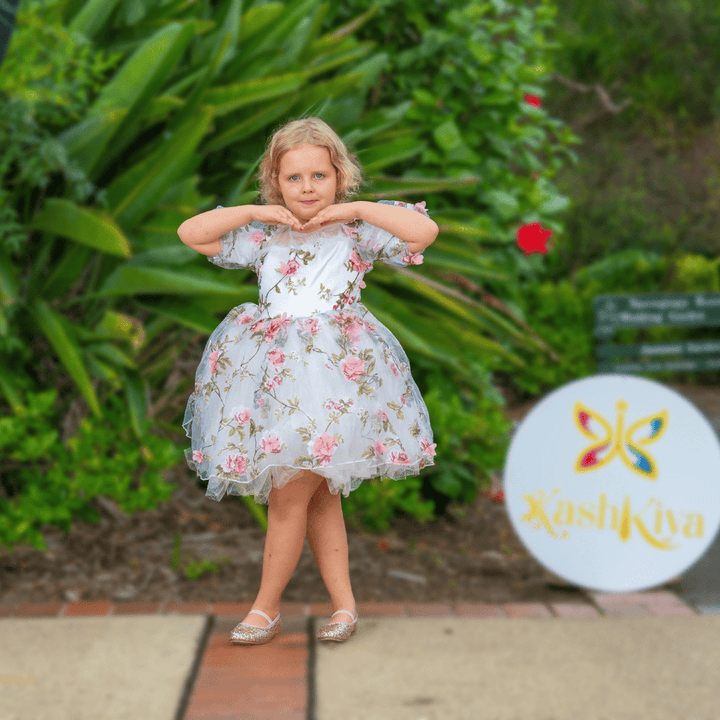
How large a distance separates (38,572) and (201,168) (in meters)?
1.68

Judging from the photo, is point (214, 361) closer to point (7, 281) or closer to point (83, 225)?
point (83, 225)

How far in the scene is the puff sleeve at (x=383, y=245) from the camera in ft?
5.55

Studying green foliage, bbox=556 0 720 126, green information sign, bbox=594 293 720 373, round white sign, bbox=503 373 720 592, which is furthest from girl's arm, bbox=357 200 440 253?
green foliage, bbox=556 0 720 126

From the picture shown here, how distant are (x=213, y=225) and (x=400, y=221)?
0.34m

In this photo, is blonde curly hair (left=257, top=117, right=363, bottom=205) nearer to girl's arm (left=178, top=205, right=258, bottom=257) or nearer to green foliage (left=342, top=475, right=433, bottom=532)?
girl's arm (left=178, top=205, right=258, bottom=257)

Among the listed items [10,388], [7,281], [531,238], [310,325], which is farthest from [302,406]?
[531,238]

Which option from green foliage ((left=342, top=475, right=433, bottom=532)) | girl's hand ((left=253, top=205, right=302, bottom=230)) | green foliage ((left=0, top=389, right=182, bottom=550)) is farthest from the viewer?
green foliage ((left=342, top=475, right=433, bottom=532))

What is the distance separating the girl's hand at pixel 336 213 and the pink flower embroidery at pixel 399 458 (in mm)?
442

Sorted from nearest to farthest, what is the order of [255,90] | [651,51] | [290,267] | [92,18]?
[290,267]
[255,90]
[92,18]
[651,51]

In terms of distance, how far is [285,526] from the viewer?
1.81 metres

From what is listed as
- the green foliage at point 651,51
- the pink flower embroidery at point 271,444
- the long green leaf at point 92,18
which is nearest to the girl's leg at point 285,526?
the pink flower embroidery at point 271,444

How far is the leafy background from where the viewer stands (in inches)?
118

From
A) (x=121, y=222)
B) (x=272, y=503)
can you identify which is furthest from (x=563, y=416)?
(x=121, y=222)

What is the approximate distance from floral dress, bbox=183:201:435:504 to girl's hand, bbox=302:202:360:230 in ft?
0.28
